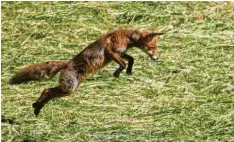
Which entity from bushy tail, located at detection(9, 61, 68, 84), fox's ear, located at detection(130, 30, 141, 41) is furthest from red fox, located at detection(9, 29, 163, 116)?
fox's ear, located at detection(130, 30, 141, 41)

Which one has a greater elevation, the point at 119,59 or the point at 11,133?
the point at 119,59

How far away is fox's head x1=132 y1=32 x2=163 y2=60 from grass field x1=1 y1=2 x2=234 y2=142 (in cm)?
61

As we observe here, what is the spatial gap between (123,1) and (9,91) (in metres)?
3.52

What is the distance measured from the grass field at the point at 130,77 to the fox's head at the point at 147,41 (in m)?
0.61

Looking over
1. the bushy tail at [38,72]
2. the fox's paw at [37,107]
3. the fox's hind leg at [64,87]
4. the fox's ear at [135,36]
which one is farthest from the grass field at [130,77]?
the fox's ear at [135,36]

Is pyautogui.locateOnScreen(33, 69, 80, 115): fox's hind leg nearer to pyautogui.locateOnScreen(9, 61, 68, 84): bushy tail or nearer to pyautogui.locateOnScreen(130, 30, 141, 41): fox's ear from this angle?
pyautogui.locateOnScreen(9, 61, 68, 84): bushy tail

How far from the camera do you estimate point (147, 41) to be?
34.7ft

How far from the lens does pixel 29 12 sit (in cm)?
1423

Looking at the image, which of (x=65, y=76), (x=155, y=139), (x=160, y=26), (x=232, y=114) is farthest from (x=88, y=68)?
(x=160, y=26)

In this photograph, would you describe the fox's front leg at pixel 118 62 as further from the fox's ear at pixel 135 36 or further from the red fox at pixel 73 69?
the fox's ear at pixel 135 36

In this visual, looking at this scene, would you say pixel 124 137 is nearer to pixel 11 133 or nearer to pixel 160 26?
pixel 11 133

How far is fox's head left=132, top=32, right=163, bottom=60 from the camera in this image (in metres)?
10.5

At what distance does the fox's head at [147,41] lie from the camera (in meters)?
10.5

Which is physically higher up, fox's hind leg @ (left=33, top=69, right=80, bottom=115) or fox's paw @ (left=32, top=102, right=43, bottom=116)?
fox's hind leg @ (left=33, top=69, right=80, bottom=115)
